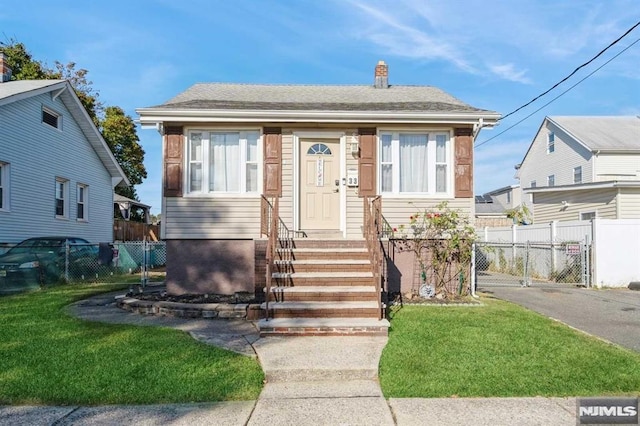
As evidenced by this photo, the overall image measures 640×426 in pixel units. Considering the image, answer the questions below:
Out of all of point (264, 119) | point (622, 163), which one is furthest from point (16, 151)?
point (622, 163)

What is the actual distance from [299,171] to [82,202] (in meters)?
12.5

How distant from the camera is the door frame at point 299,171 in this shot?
9.02 metres

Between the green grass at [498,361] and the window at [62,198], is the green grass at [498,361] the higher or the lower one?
the lower one

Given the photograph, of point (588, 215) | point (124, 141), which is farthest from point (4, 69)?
point (588, 215)

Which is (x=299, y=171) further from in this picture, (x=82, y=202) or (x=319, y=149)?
(x=82, y=202)

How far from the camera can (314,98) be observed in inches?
407

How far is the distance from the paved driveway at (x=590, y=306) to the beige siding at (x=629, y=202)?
19.1 feet

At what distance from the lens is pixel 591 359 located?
4.79 m

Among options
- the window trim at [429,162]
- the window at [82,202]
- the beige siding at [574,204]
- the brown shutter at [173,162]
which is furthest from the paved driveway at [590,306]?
the window at [82,202]

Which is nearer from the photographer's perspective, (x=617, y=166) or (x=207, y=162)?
(x=207, y=162)

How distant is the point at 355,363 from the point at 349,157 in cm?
528

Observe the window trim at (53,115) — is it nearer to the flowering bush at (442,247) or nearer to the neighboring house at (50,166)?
the neighboring house at (50,166)

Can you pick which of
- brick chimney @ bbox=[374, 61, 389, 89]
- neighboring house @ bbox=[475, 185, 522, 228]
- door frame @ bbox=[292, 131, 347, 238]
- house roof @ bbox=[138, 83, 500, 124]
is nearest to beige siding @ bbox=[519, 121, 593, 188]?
neighboring house @ bbox=[475, 185, 522, 228]

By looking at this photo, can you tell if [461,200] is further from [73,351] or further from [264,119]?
[73,351]
